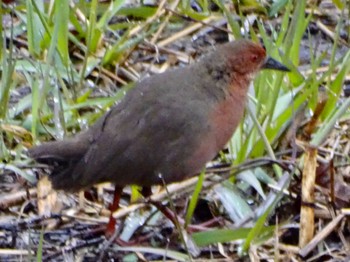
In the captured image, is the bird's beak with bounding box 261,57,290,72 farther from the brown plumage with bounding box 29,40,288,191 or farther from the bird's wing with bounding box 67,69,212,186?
the bird's wing with bounding box 67,69,212,186

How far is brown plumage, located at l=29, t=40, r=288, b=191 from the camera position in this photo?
15.6 ft

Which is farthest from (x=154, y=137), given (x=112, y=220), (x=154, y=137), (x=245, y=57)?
(x=245, y=57)

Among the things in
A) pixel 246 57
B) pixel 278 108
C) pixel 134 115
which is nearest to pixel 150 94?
pixel 134 115

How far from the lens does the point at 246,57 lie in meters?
5.08

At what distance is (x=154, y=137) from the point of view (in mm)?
4770

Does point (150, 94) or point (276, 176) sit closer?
point (150, 94)

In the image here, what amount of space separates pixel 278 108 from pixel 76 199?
41.9 inches

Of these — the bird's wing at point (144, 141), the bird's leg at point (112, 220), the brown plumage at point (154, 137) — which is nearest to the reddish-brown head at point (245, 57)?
the brown plumage at point (154, 137)

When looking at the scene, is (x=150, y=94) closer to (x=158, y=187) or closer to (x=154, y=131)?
(x=154, y=131)

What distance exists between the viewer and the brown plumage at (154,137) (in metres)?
4.76

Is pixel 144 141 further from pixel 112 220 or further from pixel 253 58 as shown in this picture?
pixel 253 58

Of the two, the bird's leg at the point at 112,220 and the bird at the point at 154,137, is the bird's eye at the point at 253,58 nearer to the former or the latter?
the bird at the point at 154,137

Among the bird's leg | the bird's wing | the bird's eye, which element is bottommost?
the bird's leg

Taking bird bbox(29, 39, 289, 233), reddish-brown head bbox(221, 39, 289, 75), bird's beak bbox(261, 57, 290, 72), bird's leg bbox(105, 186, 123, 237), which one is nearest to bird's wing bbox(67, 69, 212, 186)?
bird bbox(29, 39, 289, 233)
